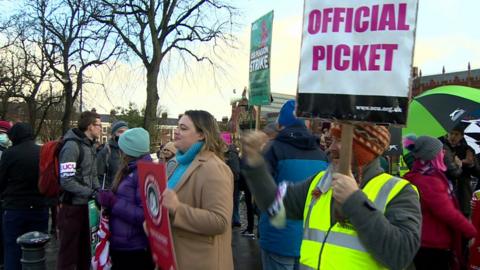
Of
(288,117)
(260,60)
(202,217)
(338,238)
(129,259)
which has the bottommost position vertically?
(129,259)

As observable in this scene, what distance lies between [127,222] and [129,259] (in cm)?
30

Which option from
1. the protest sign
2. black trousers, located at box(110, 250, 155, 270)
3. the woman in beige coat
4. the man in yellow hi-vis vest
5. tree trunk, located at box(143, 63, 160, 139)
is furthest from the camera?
tree trunk, located at box(143, 63, 160, 139)

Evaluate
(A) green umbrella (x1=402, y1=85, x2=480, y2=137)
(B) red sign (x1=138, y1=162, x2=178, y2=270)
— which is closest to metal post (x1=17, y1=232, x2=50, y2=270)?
(B) red sign (x1=138, y1=162, x2=178, y2=270)

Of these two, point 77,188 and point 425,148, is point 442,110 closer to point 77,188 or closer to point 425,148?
point 425,148

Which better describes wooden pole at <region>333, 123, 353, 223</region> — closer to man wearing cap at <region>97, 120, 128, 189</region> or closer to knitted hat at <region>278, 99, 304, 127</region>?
knitted hat at <region>278, 99, 304, 127</region>

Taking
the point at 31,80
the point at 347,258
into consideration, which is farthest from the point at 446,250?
the point at 31,80

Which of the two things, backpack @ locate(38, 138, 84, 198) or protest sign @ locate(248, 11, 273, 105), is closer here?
backpack @ locate(38, 138, 84, 198)

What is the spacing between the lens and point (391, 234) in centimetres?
181

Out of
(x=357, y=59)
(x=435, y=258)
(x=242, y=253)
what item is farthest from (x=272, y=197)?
(x=242, y=253)

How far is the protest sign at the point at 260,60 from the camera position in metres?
5.81

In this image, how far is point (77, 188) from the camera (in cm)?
488

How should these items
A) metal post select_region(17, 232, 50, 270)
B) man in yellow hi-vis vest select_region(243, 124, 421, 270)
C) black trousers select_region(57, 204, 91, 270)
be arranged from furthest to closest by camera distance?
black trousers select_region(57, 204, 91, 270)
metal post select_region(17, 232, 50, 270)
man in yellow hi-vis vest select_region(243, 124, 421, 270)

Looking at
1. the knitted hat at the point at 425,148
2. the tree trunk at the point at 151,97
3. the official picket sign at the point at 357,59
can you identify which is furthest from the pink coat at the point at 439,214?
the tree trunk at the point at 151,97

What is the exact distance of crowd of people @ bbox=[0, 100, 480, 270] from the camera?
1.94 meters
